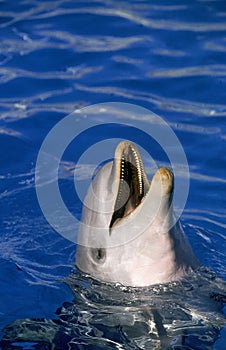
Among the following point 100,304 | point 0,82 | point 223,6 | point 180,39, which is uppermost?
point 223,6

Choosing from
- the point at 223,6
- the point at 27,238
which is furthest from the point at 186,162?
the point at 223,6

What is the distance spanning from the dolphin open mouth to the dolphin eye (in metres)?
0.30

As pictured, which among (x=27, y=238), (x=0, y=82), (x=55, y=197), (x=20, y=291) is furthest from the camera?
(x=0, y=82)

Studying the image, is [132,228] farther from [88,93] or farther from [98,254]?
[88,93]

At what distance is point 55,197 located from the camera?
833 centimetres

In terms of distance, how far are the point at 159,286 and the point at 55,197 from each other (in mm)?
2783

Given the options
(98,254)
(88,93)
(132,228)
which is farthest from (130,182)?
(88,93)

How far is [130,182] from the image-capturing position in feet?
18.5

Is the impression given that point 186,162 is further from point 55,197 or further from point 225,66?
point 225,66

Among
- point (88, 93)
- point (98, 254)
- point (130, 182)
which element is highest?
point (88, 93)

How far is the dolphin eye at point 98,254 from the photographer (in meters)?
5.82

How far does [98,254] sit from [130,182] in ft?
1.97

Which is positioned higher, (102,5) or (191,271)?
(102,5)

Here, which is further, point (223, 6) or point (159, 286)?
point (223, 6)
